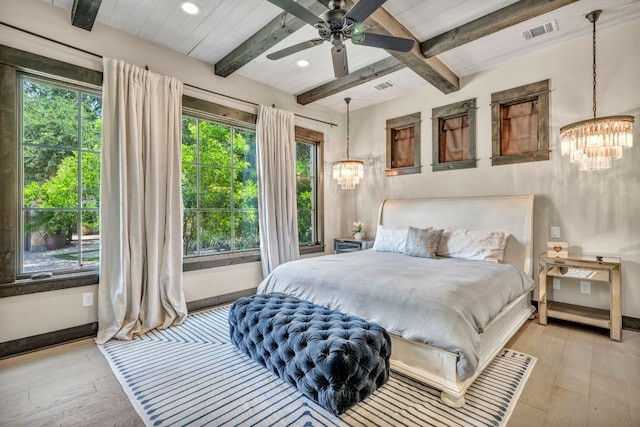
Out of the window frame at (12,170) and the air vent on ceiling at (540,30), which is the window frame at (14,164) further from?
the air vent on ceiling at (540,30)

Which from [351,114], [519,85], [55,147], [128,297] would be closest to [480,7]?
[519,85]

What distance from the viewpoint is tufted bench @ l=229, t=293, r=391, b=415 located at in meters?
1.69

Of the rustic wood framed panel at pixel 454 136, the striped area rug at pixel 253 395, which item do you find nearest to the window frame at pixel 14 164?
the striped area rug at pixel 253 395

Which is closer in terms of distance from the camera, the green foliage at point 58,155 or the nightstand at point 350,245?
the green foliage at point 58,155

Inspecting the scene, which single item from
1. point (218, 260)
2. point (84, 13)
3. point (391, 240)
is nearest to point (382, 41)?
point (391, 240)

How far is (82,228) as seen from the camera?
9.71 ft

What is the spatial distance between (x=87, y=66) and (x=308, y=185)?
126 inches

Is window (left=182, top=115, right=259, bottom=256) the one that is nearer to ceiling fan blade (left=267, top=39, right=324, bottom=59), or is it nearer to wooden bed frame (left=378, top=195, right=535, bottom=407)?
ceiling fan blade (left=267, top=39, right=324, bottom=59)

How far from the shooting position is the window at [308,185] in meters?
5.05

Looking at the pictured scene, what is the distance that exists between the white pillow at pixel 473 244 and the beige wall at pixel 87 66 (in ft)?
8.25

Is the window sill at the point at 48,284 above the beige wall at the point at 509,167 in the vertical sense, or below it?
below

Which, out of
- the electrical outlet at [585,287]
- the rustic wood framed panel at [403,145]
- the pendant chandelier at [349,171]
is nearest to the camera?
the electrical outlet at [585,287]

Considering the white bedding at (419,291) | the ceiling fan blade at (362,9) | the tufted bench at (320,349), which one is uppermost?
the ceiling fan blade at (362,9)

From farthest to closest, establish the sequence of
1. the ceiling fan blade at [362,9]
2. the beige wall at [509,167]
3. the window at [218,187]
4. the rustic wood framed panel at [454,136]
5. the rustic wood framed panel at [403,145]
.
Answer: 1. the rustic wood framed panel at [403,145]
2. the rustic wood framed panel at [454,136]
3. the window at [218,187]
4. the beige wall at [509,167]
5. the ceiling fan blade at [362,9]
